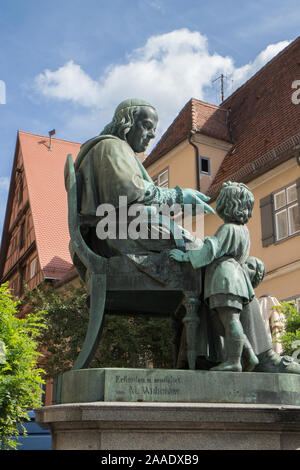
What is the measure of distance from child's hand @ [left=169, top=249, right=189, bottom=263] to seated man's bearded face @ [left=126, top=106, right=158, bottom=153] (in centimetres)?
98

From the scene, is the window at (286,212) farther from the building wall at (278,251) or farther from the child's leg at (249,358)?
the child's leg at (249,358)

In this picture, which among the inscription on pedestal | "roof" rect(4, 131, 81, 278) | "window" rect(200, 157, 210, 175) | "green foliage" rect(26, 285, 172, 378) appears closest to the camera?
the inscription on pedestal

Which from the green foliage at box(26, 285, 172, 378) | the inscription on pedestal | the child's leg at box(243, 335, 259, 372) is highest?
the green foliage at box(26, 285, 172, 378)

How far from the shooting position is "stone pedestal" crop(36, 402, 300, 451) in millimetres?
3510

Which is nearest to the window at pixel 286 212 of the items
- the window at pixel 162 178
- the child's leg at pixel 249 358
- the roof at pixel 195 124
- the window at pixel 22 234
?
the roof at pixel 195 124

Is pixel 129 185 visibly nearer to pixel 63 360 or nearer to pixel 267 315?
pixel 267 315

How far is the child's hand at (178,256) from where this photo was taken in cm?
428

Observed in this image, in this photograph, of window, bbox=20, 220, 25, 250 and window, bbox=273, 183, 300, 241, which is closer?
window, bbox=273, 183, 300, 241

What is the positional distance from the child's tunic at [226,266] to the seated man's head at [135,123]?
1.03 metres

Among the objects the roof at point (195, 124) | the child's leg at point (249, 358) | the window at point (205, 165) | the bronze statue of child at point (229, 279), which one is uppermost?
the roof at point (195, 124)

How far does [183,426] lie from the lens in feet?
11.7

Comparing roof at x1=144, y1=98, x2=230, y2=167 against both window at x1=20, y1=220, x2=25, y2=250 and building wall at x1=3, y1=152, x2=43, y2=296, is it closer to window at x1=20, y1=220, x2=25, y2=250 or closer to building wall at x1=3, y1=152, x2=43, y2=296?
building wall at x1=3, y1=152, x2=43, y2=296

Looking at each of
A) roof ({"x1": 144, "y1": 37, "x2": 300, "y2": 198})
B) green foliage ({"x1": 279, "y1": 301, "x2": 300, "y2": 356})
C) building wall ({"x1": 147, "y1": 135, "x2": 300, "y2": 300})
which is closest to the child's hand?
green foliage ({"x1": 279, "y1": 301, "x2": 300, "y2": 356})
